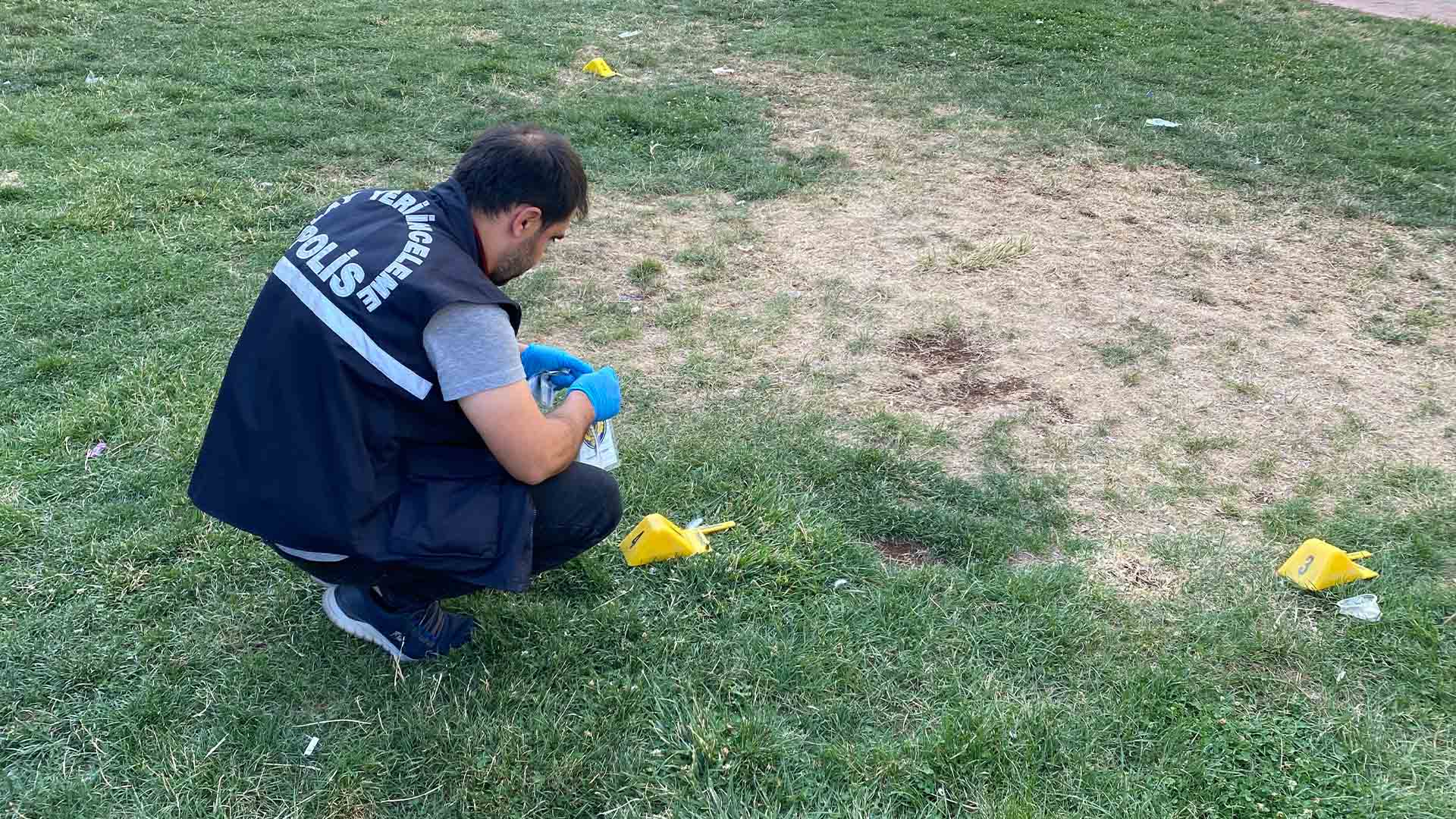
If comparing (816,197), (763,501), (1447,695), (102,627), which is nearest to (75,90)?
(816,197)

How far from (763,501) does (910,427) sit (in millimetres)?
728

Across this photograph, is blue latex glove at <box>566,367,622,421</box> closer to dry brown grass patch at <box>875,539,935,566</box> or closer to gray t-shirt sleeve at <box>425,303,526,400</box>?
gray t-shirt sleeve at <box>425,303,526,400</box>

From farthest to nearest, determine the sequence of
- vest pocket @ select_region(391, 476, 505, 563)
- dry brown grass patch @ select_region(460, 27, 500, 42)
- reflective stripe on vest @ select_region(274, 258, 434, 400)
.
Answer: dry brown grass patch @ select_region(460, 27, 500, 42), vest pocket @ select_region(391, 476, 505, 563), reflective stripe on vest @ select_region(274, 258, 434, 400)

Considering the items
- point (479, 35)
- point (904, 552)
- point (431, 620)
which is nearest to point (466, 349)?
point (431, 620)

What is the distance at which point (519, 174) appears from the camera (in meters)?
2.26

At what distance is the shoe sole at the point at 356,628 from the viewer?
2580 millimetres

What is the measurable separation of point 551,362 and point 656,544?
1.98ft

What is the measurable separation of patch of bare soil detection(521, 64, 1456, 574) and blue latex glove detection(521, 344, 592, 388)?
1.09 m

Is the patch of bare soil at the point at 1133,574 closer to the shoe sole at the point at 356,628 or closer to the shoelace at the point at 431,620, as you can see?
the shoelace at the point at 431,620

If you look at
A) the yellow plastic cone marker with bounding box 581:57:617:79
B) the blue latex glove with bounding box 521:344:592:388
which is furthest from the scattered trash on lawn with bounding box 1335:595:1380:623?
the yellow plastic cone marker with bounding box 581:57:617:79

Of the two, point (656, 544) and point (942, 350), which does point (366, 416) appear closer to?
point (656, 544)

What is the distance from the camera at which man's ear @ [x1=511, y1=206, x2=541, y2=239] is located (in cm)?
230

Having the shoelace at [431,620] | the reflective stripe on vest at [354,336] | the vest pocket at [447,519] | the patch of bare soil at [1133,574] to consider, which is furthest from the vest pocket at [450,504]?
the patch of bare soil at [1133,574]

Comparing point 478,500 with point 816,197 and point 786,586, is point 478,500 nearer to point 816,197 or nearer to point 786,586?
point 786,586
